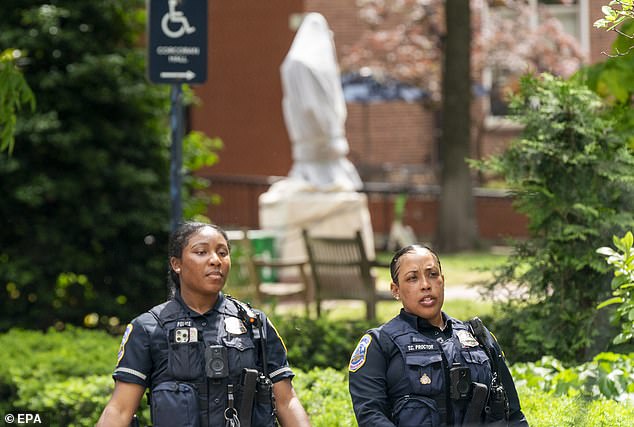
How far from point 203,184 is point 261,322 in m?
6.24

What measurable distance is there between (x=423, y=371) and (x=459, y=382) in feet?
0.41

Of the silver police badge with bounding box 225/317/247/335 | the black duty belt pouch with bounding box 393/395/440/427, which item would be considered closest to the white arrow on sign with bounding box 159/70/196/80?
the silver police badge with bounding box 225/317/247/335

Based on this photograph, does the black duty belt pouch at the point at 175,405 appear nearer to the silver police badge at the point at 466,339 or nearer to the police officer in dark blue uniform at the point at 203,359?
the police officer in dark blue uniform at the point at 203,359

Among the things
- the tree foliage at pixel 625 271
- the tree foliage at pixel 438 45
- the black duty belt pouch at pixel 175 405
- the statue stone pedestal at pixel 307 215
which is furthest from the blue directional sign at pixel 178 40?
the tree foliage at pixel 438 45

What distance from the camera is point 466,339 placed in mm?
4047

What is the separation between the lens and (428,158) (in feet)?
81.3

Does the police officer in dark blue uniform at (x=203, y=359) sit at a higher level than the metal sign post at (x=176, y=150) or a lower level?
lower

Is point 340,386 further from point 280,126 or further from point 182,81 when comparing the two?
point 280,126

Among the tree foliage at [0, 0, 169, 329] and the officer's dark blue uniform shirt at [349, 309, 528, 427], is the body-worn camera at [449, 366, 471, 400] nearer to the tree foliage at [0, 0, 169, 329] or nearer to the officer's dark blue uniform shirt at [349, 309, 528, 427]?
the officer's dark blue uniform shirt at [349, 309, 528, 427]

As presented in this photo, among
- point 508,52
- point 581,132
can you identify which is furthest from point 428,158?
point 581,132

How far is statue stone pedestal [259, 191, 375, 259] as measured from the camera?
1449cm

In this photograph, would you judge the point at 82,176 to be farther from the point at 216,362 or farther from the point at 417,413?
the point at 417,413

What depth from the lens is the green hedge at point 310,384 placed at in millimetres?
4945

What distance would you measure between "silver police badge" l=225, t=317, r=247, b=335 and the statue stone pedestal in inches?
405
